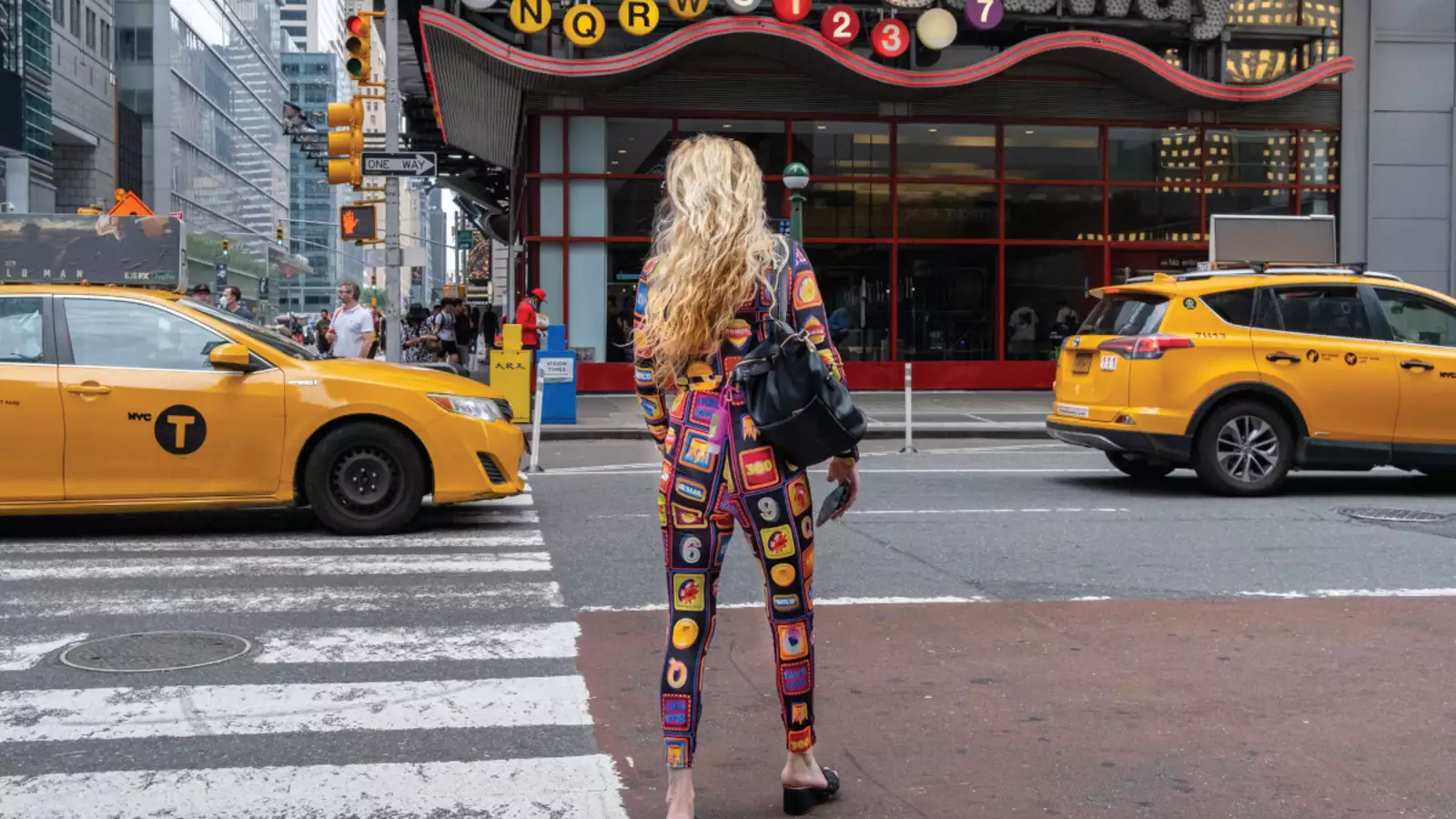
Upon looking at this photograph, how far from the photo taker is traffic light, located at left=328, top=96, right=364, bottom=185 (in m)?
18.5

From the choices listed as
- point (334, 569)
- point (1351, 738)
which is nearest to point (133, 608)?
point (334, 569)

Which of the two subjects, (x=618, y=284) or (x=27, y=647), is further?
(x=618, y=284)

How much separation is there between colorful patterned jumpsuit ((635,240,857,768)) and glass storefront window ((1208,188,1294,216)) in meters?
23.6

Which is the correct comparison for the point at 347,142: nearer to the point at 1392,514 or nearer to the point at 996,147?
the point at 996,147

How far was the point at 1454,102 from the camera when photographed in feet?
85.0

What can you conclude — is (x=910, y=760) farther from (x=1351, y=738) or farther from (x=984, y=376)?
(x=984, y=376)

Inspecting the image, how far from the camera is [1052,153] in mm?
25406

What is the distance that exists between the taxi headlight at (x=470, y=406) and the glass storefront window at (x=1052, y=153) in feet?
57.2

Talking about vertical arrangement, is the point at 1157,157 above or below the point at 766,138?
below

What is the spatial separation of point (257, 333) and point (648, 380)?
6133 millimetres

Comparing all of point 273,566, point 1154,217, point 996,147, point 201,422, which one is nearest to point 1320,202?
point 1154,217

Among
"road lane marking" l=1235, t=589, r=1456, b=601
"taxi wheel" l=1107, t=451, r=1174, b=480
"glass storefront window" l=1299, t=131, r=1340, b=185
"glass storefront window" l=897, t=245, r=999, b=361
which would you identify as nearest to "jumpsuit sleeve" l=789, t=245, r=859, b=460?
"road lane marking" l=1235, t=589, r=1456, b=601

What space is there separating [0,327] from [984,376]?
61.7 feet

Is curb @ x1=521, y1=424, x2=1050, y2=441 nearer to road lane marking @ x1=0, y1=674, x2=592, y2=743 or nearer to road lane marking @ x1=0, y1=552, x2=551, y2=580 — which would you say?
road lane marking @ x1=0, y1=552, x2=551, y2=580
